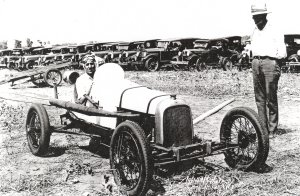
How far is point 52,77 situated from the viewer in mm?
16656

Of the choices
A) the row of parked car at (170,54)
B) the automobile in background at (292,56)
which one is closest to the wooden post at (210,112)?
the automobile in background at (292,56)

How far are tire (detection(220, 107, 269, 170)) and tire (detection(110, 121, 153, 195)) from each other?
1.29m

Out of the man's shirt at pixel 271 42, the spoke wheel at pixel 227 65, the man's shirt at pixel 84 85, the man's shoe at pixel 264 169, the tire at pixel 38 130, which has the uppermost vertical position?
the man's shirt at pixel 271 42

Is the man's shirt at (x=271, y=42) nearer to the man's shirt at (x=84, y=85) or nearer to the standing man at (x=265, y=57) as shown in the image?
the standing man at (x=265, y=57)

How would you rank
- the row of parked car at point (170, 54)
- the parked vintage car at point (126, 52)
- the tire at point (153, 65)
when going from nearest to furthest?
the row of parked car at point (170, 54) < the tire at point (153, 65) < the parked vintage car at point (126, 52)

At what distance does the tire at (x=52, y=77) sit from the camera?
52.5ft

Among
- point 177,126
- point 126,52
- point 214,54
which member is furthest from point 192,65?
point 177,126

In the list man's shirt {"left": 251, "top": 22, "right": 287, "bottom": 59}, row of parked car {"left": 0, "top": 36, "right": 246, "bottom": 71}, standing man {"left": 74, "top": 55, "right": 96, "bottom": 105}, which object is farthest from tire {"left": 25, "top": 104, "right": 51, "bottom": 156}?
row of parked car {"left": 0, "top": 36, "right": 246, "bottom": 71}

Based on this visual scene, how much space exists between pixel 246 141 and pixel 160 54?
16606 millimetres

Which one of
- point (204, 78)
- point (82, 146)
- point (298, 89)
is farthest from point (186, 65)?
point (82, 146)

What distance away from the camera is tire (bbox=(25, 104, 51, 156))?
587 centimetres

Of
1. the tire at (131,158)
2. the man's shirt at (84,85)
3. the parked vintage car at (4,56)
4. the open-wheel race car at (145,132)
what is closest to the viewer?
the tire at (131,158)

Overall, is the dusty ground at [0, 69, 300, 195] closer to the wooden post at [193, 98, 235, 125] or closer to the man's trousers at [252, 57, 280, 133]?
the wooden post at [193, 98, 235, 125]

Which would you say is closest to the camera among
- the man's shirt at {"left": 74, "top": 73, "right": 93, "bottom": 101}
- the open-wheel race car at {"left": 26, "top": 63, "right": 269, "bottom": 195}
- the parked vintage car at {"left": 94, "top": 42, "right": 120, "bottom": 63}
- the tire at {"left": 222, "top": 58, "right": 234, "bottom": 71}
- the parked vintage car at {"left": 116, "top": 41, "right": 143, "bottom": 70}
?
the open-wheel race car at {"left": 26, "top": 63, "right": 269, "bottom": 195}
